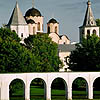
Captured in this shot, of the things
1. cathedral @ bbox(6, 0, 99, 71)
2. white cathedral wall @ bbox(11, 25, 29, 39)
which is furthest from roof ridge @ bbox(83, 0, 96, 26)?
white cathedral wall @ bbox(11, 25, 29, 39)

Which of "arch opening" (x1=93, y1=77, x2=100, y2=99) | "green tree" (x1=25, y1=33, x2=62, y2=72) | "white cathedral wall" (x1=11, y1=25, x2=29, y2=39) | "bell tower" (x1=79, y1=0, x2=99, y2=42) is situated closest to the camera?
"arch opening" (x1=93, y1=77, x2=100, y2=99)

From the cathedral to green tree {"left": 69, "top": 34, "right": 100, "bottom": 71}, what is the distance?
795 inches

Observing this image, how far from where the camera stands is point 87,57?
68.1 m

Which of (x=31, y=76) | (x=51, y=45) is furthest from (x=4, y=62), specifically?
(x=51, y=45)

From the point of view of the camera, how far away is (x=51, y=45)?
79875 mm

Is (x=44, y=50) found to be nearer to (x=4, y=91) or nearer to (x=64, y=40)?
(x=4, y=91)

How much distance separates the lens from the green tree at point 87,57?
66.7m

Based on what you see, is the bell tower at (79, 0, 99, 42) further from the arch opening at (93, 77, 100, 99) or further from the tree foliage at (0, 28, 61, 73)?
the arch opening at (93, 77, 100, 99)

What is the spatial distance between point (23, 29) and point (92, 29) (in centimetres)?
1467

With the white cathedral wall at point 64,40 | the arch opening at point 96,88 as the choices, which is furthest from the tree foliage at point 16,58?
the white cathedral wall at point 64,40

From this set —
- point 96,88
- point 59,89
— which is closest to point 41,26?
point 59,89

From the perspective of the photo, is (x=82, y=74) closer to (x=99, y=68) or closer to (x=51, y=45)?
(x=99, y=68)

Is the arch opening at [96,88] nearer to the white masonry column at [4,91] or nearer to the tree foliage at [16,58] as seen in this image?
the tree foliage at [16,58]

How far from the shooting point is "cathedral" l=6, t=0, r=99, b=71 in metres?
88.2
